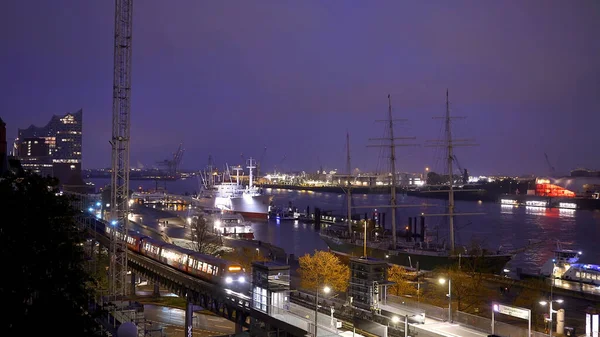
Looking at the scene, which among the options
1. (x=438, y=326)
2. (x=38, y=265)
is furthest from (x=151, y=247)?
(x=38, y=265)

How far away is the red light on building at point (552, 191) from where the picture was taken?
311ft

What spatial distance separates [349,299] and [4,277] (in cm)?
735

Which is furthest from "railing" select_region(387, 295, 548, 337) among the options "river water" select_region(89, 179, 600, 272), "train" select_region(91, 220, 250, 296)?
"river water" select_region(89, 179, 600, 272)

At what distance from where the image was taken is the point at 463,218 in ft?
197

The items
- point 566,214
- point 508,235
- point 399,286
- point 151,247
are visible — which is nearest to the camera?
point 399,286

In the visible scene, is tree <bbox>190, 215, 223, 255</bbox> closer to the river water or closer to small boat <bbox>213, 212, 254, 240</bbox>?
the river water

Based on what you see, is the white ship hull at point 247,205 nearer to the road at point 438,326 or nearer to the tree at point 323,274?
the tree at point 323,274

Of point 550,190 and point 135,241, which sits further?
point 550,190

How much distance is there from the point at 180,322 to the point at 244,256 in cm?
842

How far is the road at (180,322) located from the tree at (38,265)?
922 cm

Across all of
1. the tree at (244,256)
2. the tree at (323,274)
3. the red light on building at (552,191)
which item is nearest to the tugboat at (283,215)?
the tree at (244,256)

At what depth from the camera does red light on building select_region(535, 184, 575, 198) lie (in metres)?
94.8

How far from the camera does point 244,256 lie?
24562 millimetres

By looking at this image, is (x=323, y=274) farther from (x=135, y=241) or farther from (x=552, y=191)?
(x=552, y=191)
